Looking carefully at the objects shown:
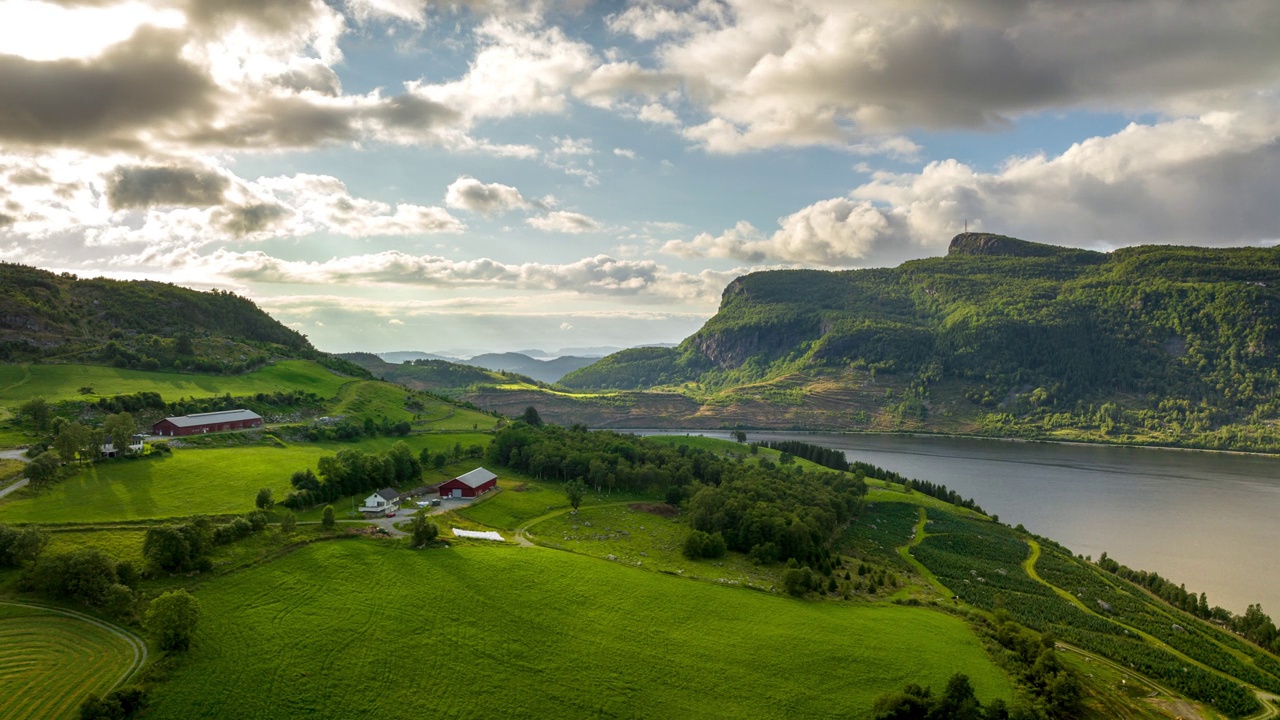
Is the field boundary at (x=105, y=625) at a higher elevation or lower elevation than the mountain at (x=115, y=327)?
lower

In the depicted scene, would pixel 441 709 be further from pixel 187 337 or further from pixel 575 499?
pixel 187 337

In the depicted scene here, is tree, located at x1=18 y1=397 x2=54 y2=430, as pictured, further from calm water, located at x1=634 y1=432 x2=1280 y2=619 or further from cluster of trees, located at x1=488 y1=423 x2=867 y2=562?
calm water, located at x1=634 y1=432 x2=1280 y2=619

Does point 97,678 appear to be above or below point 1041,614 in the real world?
above

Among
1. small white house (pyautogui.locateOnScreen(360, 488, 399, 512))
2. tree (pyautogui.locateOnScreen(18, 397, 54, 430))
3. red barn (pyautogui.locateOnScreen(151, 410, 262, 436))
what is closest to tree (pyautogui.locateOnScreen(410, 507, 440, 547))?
small white house (pyautogui.locateOnScreen(360, 488, 399, 512))

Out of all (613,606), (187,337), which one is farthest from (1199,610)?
(187,337)

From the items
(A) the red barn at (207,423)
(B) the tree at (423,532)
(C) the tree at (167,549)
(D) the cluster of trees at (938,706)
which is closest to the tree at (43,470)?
(C) the tree at (167,549)

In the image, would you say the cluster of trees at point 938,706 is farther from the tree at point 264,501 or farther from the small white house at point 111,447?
the small white house at point 111,447
